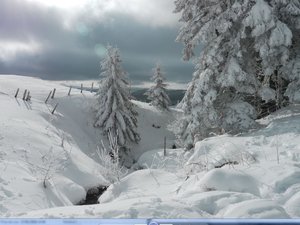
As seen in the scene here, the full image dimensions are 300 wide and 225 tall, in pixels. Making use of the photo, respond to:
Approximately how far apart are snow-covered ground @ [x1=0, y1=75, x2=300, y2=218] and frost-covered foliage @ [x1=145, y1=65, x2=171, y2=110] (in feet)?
52.4

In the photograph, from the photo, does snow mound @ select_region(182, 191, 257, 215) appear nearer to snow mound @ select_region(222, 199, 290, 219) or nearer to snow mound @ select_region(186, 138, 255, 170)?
snow mound @ select_region(222, 199, 290, 219)

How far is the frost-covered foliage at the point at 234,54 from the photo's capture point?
15.0 metres

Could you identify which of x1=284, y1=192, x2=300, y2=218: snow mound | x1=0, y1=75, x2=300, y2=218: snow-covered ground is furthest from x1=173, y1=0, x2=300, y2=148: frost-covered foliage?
x1=284, y1=192, x2=300, y2=218: snow mound

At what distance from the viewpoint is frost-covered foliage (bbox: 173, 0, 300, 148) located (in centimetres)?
1502

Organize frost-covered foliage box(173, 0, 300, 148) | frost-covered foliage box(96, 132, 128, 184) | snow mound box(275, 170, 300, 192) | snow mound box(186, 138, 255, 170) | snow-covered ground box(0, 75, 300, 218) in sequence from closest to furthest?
1. snow-covered ground box(0, 75, 300, 218)
2. snow mound box(275, 170, 300, 192)
3. snow mound box(186, 138, 255, 170)
4. frost-covered foliage box(96, 132, 128, 184)
5. frost-covered foliage box(173, 0, 300, 148)

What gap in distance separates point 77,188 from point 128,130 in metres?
17.0

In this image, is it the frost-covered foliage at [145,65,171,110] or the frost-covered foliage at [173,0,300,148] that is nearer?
the frost-covered foliage at [173,0,300,148]

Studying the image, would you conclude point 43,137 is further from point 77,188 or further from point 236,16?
point 236,16

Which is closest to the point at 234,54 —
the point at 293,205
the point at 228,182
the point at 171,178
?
the point at 171,178

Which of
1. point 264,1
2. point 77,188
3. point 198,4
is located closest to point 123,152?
point 77,188

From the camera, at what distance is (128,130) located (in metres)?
34.2

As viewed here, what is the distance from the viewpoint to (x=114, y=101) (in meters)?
33.2

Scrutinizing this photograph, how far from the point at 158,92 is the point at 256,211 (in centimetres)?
3865

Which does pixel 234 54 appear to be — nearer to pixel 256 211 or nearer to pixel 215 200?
pixel 215 200
